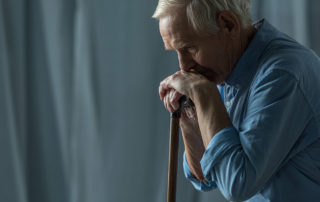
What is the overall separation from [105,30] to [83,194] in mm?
813

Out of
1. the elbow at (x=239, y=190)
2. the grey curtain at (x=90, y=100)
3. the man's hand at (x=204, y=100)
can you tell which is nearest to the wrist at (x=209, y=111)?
the man's hand at (x=204, y=100)

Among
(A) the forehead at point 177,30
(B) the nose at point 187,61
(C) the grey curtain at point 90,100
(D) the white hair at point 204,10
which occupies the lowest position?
(C) the grey curtain at point 90,100

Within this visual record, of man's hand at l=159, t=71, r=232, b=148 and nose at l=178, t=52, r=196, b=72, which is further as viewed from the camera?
nose at l=178, t=52, r=196, b=72

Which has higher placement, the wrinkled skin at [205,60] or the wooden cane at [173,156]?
the wrinkled skin at [205,60]

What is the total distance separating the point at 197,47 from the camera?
1098 millimetres

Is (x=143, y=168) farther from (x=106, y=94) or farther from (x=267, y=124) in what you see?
(x=267, y=124)

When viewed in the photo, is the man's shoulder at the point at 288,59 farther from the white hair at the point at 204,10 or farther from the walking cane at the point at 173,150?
the walking cane at the point at 173,150

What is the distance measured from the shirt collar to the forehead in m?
0.14

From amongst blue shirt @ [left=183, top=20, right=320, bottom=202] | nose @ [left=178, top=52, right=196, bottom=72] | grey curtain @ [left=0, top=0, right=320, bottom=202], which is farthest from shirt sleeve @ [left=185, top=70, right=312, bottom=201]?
grey curtain @ [left=0, top=0, right=320, bottom=202]

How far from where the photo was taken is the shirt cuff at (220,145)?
973 mm

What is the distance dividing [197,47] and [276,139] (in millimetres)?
303

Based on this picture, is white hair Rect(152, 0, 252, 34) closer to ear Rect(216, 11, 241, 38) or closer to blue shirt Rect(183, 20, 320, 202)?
ear Rect(216, 11, 241, 38)

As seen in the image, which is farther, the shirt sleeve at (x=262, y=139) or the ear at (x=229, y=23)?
the ear at (x=229, y=23)

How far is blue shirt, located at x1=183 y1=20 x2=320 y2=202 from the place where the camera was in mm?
950
